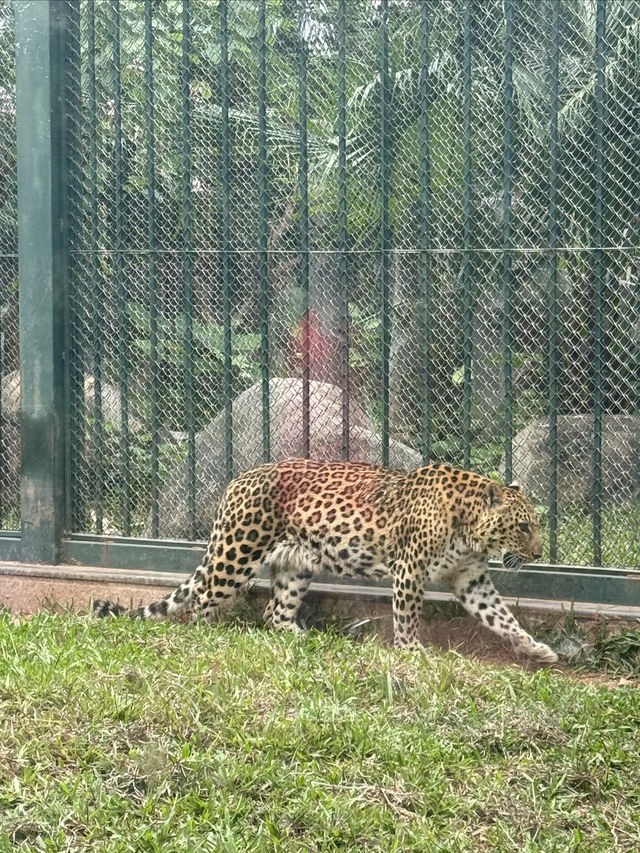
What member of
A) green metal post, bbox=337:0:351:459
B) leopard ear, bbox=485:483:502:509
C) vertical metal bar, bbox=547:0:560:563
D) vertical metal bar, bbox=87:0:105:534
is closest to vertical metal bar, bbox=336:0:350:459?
green metal post, bbox=337:0:351:459

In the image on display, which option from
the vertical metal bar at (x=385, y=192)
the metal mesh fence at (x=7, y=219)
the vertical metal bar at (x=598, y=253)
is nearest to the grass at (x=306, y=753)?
the vertical metal bar at (x=598, y=253)

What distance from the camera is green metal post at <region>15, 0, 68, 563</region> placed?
7531mm

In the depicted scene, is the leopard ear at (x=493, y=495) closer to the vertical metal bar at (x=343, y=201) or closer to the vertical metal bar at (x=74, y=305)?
the vertical metal bar at (x=343, y=201)

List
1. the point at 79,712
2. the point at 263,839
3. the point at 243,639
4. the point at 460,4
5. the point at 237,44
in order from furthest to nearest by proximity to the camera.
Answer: the point at 237,44
the point at 460,4
the point at 243,639
the point at 79,712
the point at 263,839

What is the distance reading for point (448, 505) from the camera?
6.45 m

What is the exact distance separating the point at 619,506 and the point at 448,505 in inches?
47.0

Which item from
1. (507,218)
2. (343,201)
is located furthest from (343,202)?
(507,218)

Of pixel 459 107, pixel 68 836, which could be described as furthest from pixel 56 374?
pixel 68 836

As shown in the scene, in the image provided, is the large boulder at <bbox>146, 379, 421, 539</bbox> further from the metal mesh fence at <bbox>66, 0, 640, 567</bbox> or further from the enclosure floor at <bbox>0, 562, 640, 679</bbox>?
the enclosure floor at <bbox>0, 562, 640, 679</bbox>

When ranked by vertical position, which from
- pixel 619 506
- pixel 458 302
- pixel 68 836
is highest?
pixel 458 302

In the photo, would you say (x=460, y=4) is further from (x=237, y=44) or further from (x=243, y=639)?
(x=243, y=639)

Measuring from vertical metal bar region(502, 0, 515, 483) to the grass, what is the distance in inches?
55.6

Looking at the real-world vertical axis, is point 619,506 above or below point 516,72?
below

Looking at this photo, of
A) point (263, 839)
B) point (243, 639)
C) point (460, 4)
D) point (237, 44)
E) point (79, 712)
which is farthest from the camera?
point (237, 44)
